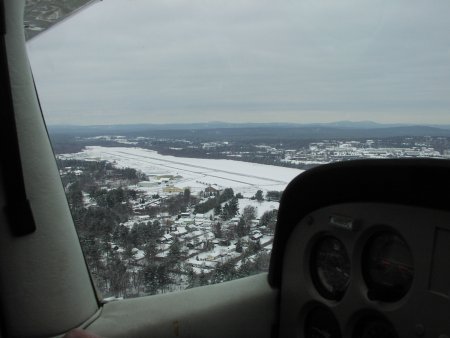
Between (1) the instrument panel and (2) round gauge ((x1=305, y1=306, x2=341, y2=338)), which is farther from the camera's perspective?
(2) round gauge ((x1=305, y1=306, x2=341, y2=338))

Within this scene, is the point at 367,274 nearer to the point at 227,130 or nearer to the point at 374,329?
the point at 374,329

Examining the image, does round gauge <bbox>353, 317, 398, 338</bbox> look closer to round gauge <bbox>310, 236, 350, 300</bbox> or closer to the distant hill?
round gauge <bbox>310, 236, 350, 300</bbox>

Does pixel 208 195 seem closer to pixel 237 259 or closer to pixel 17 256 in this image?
pixel 237 259

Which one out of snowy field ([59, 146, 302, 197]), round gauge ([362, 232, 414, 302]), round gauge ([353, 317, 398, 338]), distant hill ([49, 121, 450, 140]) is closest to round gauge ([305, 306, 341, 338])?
round gauge ([353, 317, 398, 338])

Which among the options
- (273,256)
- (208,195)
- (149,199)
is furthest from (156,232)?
(273,256)

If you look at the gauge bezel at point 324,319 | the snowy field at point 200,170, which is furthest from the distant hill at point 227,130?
the gauge bezel at point 324,319
